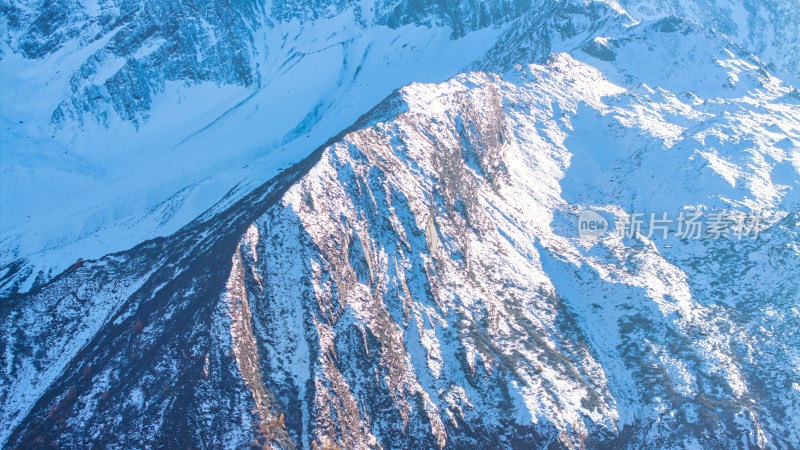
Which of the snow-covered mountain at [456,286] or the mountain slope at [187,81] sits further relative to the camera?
the mountain slope at [187,81]

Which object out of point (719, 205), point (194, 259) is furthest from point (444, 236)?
point (719, 205)

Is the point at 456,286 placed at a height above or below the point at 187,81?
below

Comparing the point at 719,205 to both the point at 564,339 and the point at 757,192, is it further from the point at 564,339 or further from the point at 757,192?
the point at 564,339

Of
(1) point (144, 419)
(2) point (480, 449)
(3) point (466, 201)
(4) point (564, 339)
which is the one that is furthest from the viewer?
(3) point (466, 201)

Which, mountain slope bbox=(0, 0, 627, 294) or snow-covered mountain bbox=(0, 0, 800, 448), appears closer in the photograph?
snow-covered mountain bbox=(0, 0, 800, 448)

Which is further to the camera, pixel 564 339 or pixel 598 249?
pixel 598 249

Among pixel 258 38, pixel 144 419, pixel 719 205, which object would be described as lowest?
pixel 719 205

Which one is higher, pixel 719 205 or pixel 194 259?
pixel 194 259

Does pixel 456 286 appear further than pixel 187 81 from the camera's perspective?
No
